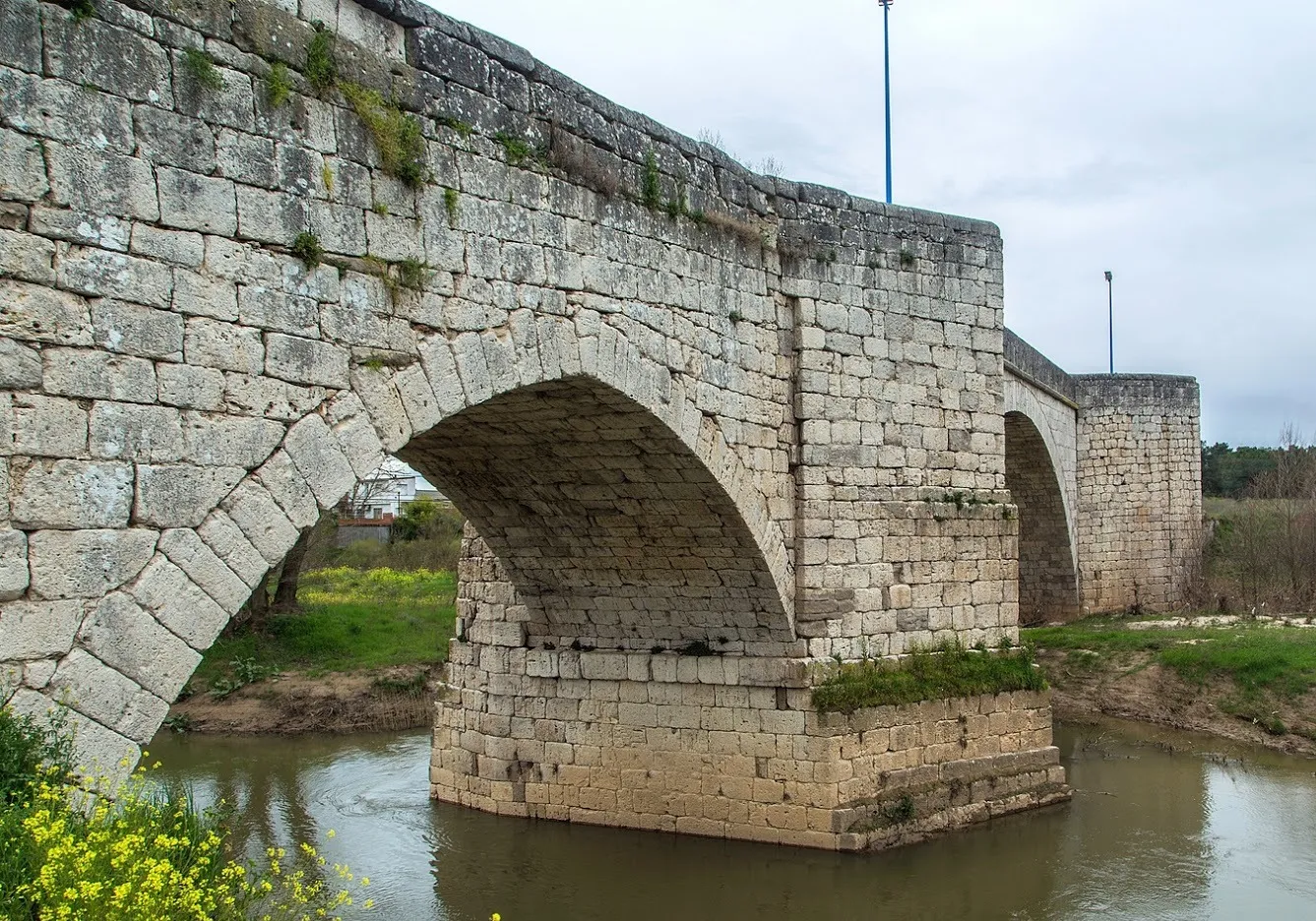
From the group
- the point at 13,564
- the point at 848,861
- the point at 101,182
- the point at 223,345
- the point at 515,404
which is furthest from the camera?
the point at 848,861

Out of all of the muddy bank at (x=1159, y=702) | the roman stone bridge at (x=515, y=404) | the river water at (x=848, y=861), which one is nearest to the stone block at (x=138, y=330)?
the roman stone bridge at (x=515, y=404)

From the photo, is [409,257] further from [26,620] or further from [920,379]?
[920,379]

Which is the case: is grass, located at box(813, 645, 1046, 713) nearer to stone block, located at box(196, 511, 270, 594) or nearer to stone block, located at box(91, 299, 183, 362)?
stone block, located at box(196, 511, 270, 594)

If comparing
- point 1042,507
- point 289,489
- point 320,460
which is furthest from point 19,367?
point 1042,507

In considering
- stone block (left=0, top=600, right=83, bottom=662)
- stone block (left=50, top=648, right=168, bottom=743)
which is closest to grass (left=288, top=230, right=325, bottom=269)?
stone block (left=0, top=600, right=83, bottom=662)

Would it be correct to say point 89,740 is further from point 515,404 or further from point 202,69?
point 515,404

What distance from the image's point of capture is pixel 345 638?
20.2 meters

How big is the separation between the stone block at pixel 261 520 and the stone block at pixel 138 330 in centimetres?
65

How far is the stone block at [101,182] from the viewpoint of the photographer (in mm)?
5152

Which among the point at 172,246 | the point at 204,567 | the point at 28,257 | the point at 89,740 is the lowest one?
the point at 89,740

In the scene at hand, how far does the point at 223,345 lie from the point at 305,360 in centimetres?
46

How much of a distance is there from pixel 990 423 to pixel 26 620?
8829mm

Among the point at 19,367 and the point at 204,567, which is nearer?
the point at 19,367

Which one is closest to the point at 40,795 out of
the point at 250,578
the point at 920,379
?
the point at 250,578
